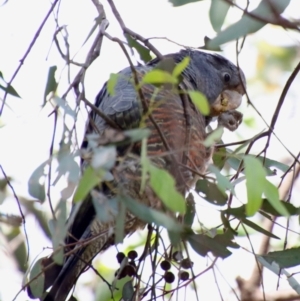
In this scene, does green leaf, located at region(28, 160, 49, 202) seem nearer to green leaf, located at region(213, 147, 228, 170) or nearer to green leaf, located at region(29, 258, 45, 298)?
green leaf, located at region(29, 258, 45, 298)

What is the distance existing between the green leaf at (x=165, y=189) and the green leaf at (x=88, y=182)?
0.08 meters

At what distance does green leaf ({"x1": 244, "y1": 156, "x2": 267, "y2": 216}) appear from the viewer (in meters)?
1.21

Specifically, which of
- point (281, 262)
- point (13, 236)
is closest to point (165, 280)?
point (281, 262)

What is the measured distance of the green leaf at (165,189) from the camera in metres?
1.14

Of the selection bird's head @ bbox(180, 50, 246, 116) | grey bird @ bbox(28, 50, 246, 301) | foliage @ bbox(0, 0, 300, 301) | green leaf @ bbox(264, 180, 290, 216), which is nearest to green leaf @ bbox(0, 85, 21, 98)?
foliage @ bbox(0, 0, 300, 301)

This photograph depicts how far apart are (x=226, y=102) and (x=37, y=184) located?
1392 millimetres

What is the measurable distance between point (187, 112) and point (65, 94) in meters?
0.28

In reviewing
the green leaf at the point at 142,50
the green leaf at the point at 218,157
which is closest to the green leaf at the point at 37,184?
the green leaf at the point at 142,50

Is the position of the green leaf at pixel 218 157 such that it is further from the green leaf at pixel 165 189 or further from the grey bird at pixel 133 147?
the green leaf at pixel 165 189

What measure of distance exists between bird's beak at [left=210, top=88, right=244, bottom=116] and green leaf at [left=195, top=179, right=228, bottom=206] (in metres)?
0.91

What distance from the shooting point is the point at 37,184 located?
134cm

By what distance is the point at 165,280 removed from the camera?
6.15ft

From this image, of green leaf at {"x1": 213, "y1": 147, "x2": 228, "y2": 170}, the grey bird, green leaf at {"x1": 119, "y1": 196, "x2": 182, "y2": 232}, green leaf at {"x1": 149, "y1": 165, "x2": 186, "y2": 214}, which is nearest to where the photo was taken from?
green leaf at {"x1": 149, "y1": 165, "x2": 186, "y2": 214}

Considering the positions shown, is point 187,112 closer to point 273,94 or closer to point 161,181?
point 161,181
